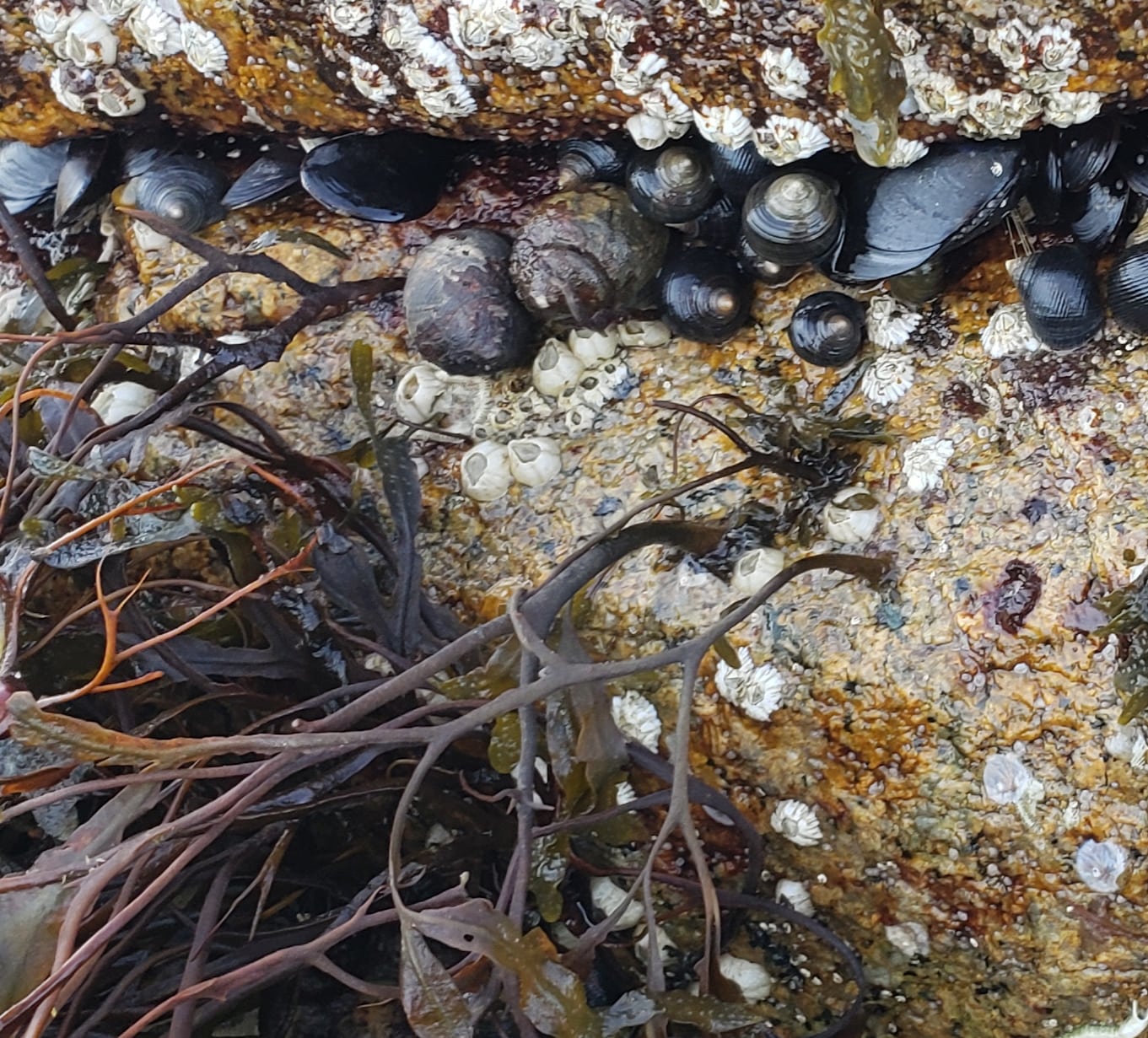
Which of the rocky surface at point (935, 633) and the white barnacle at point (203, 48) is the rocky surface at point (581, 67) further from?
the rocky surface at point (935, 633)

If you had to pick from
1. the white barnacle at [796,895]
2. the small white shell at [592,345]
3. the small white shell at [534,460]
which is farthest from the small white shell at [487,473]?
the white barnacle at [796,895]

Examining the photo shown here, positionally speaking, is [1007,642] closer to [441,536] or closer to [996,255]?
[996,255]

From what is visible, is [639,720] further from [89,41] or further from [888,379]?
[89,41]

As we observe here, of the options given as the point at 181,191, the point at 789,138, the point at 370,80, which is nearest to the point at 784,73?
the point at 789,138

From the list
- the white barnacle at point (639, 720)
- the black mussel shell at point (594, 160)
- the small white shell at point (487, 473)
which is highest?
the black mussel shell at point (594, 160)

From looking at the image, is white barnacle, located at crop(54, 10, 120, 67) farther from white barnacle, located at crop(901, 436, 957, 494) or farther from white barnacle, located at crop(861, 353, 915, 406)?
white barnacle, located at crop(901, 436, 957, 494)

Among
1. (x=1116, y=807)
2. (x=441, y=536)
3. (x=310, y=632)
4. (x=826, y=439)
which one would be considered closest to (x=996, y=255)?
(x=826, y=439)
